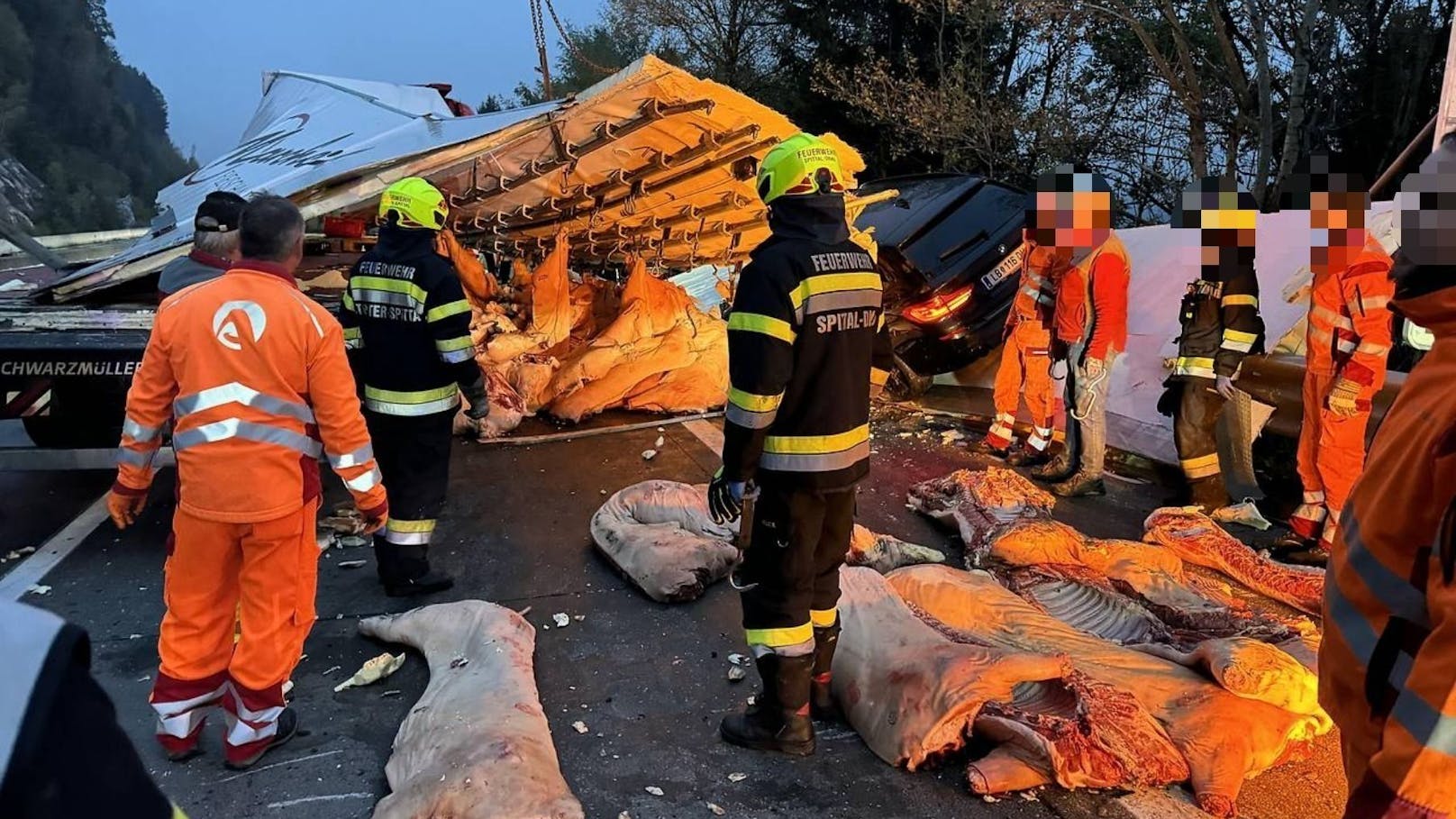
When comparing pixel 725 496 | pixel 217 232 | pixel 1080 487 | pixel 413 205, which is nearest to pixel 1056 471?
pixel 1080 487

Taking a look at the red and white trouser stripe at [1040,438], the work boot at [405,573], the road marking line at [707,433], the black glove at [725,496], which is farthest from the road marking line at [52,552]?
the red and white trouser stripe at [1040,438]

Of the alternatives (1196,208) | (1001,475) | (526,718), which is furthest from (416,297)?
(1196,208)

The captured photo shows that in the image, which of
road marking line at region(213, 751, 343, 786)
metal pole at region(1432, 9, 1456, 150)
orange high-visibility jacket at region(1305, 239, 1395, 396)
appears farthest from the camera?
metal pole at region(1432, 9, 1456, 150)

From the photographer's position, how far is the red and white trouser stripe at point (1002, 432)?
634 cm

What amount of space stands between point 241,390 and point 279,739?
1.15 m

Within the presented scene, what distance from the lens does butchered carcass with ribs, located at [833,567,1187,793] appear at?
2.58 meters

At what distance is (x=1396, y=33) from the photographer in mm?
10000

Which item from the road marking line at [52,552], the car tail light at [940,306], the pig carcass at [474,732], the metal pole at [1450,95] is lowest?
the pig carcass at [474,732]

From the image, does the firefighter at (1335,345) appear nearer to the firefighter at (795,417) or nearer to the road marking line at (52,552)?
the firefighter at (795,417)

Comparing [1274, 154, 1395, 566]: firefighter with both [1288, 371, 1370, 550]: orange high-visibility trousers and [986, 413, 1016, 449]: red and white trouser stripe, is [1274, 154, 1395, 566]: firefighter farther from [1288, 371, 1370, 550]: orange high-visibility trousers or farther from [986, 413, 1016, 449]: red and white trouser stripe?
[986, 413, 1016, 449]: red and white trouser stripe

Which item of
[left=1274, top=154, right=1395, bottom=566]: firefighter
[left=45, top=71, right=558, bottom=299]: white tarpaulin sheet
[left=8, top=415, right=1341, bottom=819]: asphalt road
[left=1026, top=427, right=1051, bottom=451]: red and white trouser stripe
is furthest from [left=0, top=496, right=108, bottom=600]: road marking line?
[left=1274, top=154, right=1395, bottom=566]: firefighter

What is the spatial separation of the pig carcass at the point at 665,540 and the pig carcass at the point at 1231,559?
2.21 m

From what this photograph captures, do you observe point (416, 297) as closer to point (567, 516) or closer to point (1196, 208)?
point (567, 516)

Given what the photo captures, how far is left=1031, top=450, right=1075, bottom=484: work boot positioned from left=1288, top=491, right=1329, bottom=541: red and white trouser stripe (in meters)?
1.37
